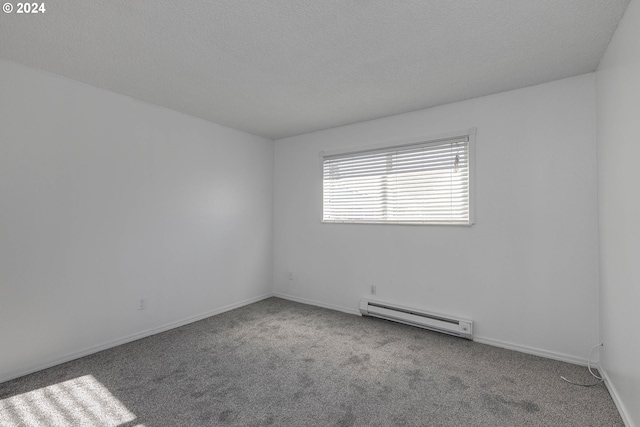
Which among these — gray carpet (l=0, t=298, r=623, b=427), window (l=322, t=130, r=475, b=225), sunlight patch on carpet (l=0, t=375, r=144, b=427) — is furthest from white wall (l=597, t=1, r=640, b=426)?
sunlight patch on carpet (l=0, t=375, r=144, b=427)

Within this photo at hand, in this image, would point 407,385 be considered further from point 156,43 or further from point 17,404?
point 156,43

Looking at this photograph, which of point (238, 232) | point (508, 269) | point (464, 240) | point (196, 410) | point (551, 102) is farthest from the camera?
point (238, 232)

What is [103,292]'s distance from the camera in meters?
2.83

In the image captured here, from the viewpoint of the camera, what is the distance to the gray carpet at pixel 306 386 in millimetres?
1858

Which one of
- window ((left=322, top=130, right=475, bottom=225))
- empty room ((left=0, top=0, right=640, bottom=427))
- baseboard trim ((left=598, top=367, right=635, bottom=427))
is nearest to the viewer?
baseboard trim ((left=598, top=367, right=635, bottom=427))

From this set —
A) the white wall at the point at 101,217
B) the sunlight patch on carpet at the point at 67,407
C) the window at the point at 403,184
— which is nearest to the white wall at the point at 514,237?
the window at the point at 403,184

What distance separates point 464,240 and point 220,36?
9.42 ft

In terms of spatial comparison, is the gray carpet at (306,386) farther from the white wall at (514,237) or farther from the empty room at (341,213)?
the white wall at (514,237)

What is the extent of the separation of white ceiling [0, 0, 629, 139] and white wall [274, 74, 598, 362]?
301 mm

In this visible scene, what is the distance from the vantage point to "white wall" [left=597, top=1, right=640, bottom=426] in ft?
5.41

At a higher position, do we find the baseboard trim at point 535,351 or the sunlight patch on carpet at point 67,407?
the baseboard trim at point 535,351

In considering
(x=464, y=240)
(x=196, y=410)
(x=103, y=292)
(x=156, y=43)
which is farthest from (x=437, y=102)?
(x=103, y=292)

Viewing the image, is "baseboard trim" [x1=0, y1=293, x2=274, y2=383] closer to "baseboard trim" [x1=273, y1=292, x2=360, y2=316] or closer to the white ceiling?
"baseboard trim" [x1=273, y1=292, x2=360, y2=316]

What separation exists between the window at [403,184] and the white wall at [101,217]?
1.44 m
